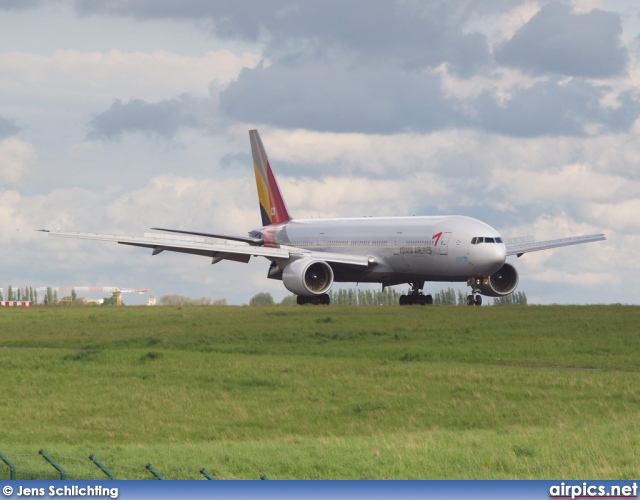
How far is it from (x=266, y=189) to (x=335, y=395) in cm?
4717

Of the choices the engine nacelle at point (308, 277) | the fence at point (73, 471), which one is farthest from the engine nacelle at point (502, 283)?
the fence at point (73, 471)

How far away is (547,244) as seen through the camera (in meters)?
66.0

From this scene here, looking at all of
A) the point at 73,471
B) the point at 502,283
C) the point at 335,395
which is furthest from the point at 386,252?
the point at 73,471

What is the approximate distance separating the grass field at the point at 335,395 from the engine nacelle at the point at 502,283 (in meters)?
8.83

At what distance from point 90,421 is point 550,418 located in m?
11.9

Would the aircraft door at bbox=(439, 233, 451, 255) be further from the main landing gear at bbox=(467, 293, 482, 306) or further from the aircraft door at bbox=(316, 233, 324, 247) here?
the aircraft door at bbox=(316, 233, 324, 247)

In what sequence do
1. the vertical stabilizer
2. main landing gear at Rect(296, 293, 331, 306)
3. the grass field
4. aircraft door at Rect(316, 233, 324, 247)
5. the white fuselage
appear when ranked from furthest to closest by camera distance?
the vertical stabilizer → aircraft door at Rect(316, 233, 324, 247) → main landing gear at Rect(296, 293, 331, 306) → the white fuselage → the grass field

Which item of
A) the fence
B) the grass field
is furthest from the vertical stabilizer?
the fence

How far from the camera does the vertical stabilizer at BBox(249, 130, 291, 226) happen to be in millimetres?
76250

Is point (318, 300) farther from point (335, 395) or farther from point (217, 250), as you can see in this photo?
point (335, 395)

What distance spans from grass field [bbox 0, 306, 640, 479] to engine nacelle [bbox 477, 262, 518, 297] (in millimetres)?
8834

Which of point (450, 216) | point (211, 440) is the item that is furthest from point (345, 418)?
point (450, 216)

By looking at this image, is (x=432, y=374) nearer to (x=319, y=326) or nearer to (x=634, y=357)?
(x=634, y=357)

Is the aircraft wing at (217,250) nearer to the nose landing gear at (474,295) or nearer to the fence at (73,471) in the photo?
the nose landing gear at (474,295)
